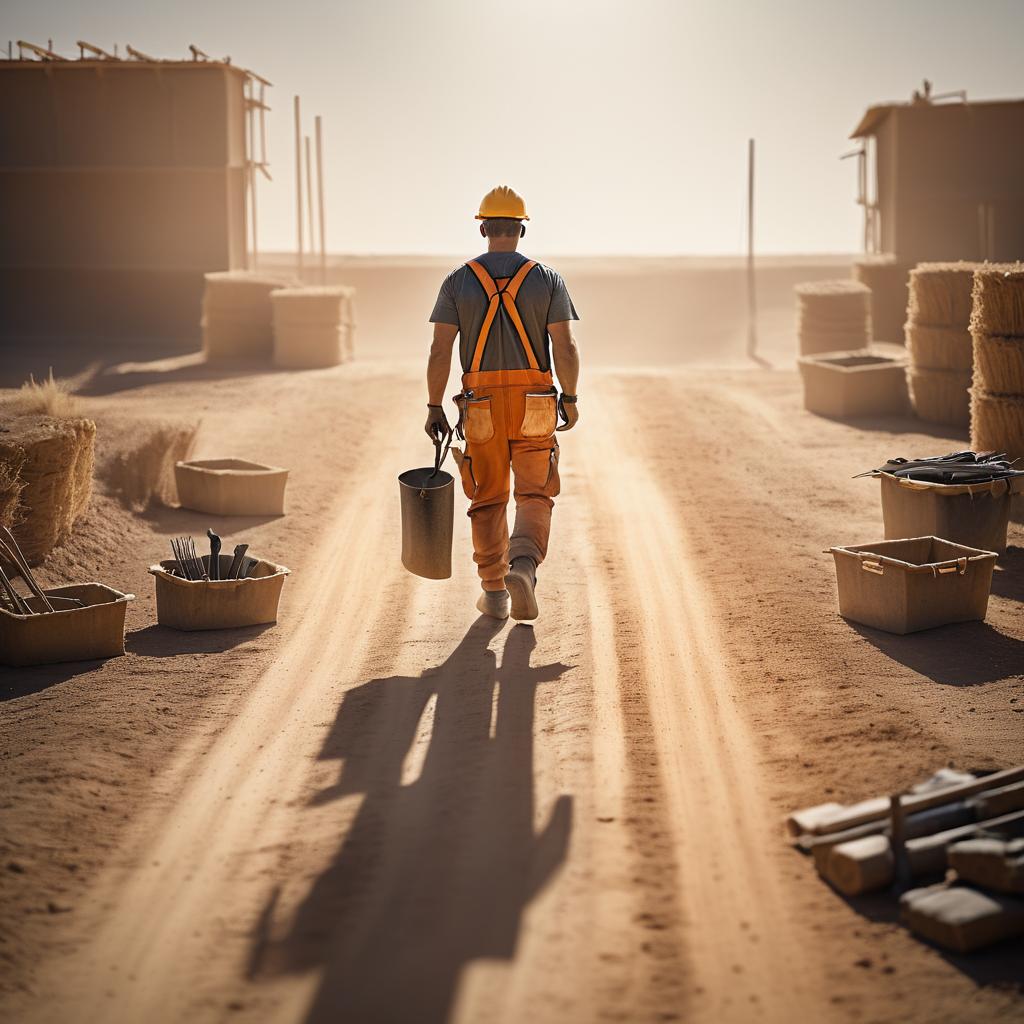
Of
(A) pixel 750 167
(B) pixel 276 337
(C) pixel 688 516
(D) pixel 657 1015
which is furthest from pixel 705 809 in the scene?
(A) pixel 750 167

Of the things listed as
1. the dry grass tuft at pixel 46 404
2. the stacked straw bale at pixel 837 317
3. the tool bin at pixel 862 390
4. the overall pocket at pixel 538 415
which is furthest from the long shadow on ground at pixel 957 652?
the stacked straw bale at pixel 837 317

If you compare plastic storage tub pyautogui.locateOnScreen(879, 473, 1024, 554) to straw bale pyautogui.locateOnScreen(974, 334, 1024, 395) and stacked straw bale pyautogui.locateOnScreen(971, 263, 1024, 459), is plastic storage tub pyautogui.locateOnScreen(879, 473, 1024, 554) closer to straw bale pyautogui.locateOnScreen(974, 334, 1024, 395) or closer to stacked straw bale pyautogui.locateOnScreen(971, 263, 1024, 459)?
stacked straw bale pyautogui.locateOnScreen(971, 263, 1024, 459)

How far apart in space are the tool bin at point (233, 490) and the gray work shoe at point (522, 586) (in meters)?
4.16

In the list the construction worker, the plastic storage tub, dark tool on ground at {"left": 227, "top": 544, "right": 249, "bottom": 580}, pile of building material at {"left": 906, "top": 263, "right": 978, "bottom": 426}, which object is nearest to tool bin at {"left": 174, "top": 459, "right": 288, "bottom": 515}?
dark tool on ground at {"left": 227, "top": 544, "right": 249, "bottom": 580}

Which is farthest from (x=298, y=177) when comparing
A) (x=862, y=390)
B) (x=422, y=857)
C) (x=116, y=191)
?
(x=422, y=857)

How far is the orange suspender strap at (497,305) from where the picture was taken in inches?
267

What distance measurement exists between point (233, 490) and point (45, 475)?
2.03m

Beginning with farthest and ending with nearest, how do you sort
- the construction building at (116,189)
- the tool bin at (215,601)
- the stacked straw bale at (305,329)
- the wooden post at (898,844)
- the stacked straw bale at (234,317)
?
the construction building at (116,189)
the stacked straw bale at (234,317)
the stacked straw bale at (305,329)
the tool bin at (215,601)
the wooden post at (898,844)

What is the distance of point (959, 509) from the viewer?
8.46 metres

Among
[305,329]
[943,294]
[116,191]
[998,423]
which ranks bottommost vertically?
[998,423]

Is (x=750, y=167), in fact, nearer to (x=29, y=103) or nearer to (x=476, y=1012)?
(x=29, y=103)

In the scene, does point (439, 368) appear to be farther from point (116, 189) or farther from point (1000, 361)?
point (116, 189)

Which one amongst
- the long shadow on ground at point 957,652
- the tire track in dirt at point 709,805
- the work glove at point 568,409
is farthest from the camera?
the work glove at point 568,409

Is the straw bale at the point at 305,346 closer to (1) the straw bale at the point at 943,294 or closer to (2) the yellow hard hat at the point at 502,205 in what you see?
(1) the straw bale at the point at 943,294
